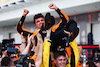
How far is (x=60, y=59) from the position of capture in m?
1.57

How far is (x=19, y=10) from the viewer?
8.09 metres

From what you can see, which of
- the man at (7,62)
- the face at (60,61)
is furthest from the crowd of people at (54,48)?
the man at (7,62)

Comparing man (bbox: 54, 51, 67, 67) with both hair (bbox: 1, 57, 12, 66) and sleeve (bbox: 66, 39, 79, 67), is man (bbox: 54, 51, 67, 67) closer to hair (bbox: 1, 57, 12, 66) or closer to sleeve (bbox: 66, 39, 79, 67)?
sleeve (bbox: 66, 39, 79, 67)

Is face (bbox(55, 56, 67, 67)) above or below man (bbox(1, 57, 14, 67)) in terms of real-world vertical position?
above

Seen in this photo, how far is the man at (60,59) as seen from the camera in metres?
1.55

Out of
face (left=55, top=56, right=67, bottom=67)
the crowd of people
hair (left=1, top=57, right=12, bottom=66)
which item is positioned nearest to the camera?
the crowd of people

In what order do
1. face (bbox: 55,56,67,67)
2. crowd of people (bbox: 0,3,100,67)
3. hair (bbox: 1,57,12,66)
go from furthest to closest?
hair (bbox: 1,57,12,66) → face (bbox: 55,56,67,67) → crowd of people (bbox: 0,3,100,67)

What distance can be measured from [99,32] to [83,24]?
2.68 feet

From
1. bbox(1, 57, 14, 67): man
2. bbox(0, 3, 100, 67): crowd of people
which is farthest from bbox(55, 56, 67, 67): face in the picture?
bbox(1, 57, 14, 67): man

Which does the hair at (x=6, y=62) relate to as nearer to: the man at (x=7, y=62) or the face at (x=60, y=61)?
the man at (x=7, y=62)

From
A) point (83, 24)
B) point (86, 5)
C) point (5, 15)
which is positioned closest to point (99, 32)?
point (83, 24)

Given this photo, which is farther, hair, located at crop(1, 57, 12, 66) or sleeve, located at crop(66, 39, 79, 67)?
hair, located at crop(1, 57, 12, 66)

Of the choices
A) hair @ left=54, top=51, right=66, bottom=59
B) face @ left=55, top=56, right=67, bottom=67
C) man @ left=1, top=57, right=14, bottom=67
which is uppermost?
hair @ left=54, top=51, right=66, bottom=59

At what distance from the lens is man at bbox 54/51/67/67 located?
1.55m
